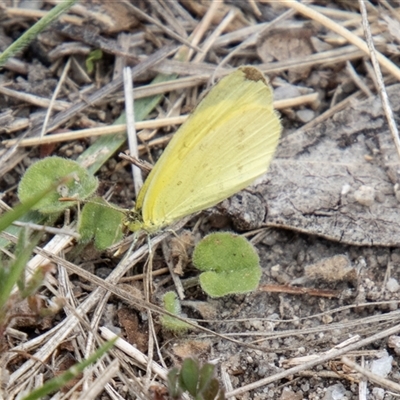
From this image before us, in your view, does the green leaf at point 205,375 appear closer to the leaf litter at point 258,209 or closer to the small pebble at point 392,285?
the leaf litter at point 258,209

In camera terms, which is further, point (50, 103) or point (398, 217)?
point (50, 103)

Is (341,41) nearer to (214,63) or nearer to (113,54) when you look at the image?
(214,63)

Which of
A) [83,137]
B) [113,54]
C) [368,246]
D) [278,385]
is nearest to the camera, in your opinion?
[278,385]

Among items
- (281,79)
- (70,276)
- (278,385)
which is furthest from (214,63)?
(278,385)

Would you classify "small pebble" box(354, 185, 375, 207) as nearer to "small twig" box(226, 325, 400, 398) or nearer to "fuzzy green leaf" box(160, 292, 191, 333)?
"small twig" box(226, 325, 400, 398)

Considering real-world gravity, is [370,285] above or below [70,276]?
below

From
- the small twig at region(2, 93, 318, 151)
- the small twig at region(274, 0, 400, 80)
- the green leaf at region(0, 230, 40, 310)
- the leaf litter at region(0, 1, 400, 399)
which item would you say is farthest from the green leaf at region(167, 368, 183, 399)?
the small twig at region(274, 0, 400, 80)
